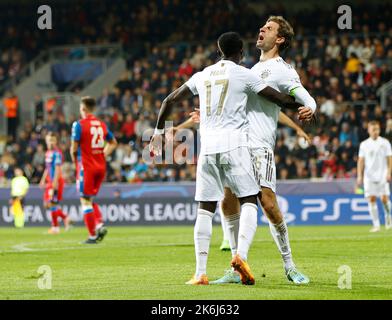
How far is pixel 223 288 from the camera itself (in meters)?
8.84

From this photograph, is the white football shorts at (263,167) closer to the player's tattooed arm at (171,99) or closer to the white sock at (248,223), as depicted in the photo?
the white sock at (248,223)

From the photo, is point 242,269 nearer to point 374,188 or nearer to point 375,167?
point 374,188

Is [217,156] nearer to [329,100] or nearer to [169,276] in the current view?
[169,276]

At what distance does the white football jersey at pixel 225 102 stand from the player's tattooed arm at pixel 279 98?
0.05 metres

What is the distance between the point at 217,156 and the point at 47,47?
96.1 feet

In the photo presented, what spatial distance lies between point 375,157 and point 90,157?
7.26m

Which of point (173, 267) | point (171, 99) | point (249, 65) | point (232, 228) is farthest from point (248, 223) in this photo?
point (249, 65)

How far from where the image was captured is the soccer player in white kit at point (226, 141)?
359 inches

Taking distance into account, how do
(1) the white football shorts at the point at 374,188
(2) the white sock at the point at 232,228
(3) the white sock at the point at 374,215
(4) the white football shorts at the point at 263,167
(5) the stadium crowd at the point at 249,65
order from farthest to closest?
(5) the stadium crowd at the point at 249,65
(1) the white football shorts at the point at 374,188
(3) the white sock at the point at 374,215
(2) the white sock at the point at 232,228
(4) the white football shorts at the point at 263,167

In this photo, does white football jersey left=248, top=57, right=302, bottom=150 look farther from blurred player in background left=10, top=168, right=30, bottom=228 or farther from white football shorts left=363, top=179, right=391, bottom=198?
blurred player in background left=10, top=168, right=30, bottom=228

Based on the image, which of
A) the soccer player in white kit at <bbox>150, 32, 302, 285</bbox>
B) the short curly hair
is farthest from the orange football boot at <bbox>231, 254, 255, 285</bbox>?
the short curly hair

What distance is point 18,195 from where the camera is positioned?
26.5m

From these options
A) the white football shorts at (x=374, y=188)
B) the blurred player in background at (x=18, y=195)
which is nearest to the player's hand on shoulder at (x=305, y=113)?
the white football shorts at (x=374, y=188)
